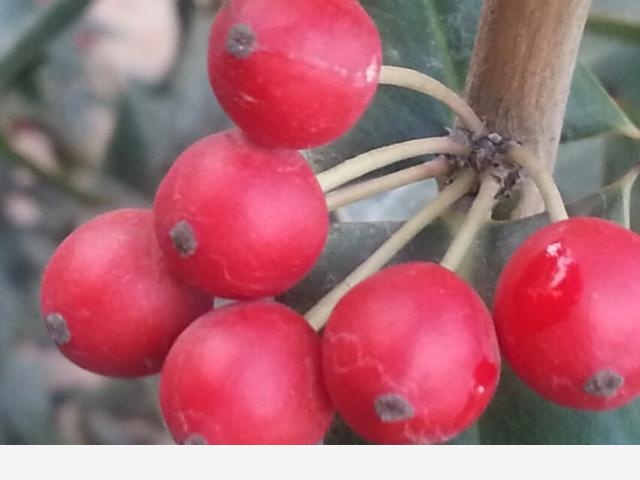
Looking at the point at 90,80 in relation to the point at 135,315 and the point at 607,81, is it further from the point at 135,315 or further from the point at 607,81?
the point at 135,315

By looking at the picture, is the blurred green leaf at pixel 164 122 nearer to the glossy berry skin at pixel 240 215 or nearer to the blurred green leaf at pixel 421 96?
the blurred green leaf at pixel 421 96

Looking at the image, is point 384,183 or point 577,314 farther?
point 384,183

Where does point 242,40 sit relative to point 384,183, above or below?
above

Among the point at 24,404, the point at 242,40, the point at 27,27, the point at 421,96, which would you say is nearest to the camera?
the point at 242,40

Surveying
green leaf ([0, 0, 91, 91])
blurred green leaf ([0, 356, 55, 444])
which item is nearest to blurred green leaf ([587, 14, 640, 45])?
green leaf ([0, 0, 91, 91])

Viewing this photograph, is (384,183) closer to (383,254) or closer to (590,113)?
(383,254)

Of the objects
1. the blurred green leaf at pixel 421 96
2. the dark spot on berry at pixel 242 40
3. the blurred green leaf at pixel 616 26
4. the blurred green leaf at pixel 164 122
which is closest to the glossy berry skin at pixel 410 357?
the dark spot on berry at pixel 242 40

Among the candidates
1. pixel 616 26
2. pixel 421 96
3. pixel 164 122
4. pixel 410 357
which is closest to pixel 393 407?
pixel 410 357
